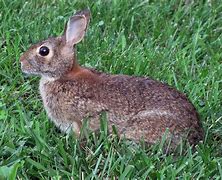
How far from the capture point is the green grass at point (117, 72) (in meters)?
4.78

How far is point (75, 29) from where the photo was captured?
552 cm

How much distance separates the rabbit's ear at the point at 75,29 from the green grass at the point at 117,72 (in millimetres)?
541

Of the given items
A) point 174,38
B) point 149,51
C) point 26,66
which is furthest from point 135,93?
point 174,38

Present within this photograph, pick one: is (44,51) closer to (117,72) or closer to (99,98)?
(99,98)

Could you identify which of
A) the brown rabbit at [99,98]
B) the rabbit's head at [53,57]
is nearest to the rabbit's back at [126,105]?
the brown rabbit at [99,98]

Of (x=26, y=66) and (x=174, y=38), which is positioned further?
(x=174, y=38)

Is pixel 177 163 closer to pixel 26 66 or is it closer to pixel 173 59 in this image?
pixel 26 66

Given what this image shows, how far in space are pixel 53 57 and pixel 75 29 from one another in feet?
0.88

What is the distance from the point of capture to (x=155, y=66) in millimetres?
6262

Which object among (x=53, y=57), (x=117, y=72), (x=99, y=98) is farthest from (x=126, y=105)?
(x=117, y=72)

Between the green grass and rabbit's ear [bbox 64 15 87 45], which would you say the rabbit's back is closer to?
the green grass

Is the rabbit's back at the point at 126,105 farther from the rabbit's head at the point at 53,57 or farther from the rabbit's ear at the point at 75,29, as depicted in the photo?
the rabbit's ear at the point at 75,29

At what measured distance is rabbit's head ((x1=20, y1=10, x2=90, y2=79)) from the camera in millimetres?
5461

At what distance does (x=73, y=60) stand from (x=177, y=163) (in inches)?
46.6
